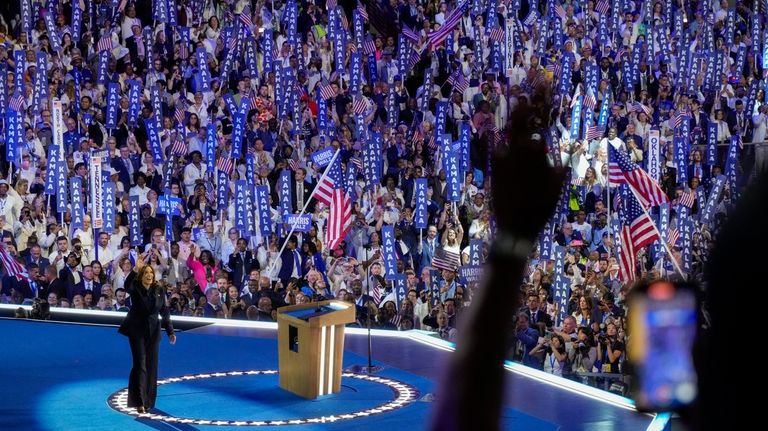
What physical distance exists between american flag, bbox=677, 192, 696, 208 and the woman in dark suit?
9.76m

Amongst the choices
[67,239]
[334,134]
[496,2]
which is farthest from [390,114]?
[67,239]

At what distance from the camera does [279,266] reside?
1691cm

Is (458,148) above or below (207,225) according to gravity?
above

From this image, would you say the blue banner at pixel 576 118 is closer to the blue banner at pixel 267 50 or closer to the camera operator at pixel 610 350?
the blue banner at pixel 267 50

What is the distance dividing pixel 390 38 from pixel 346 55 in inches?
55.3

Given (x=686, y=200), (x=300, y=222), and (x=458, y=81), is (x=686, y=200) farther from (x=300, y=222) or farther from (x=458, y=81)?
(x=300, y=222)

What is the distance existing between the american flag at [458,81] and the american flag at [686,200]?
4788 millimetres

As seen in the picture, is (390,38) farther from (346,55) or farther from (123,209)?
(123,209)

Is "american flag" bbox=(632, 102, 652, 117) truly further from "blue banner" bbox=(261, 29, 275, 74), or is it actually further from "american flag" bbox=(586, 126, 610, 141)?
"blue banner" bbox=(261, 29, 275, 74)

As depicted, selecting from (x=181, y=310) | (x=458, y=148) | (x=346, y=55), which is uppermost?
(x=346, y=55)

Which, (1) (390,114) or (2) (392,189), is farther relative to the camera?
(1) (390,114)

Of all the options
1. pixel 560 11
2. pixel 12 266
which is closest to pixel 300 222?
pixel 12 266

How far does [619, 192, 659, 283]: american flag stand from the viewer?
1426 cm

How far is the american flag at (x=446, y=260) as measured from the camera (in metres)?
15.9
